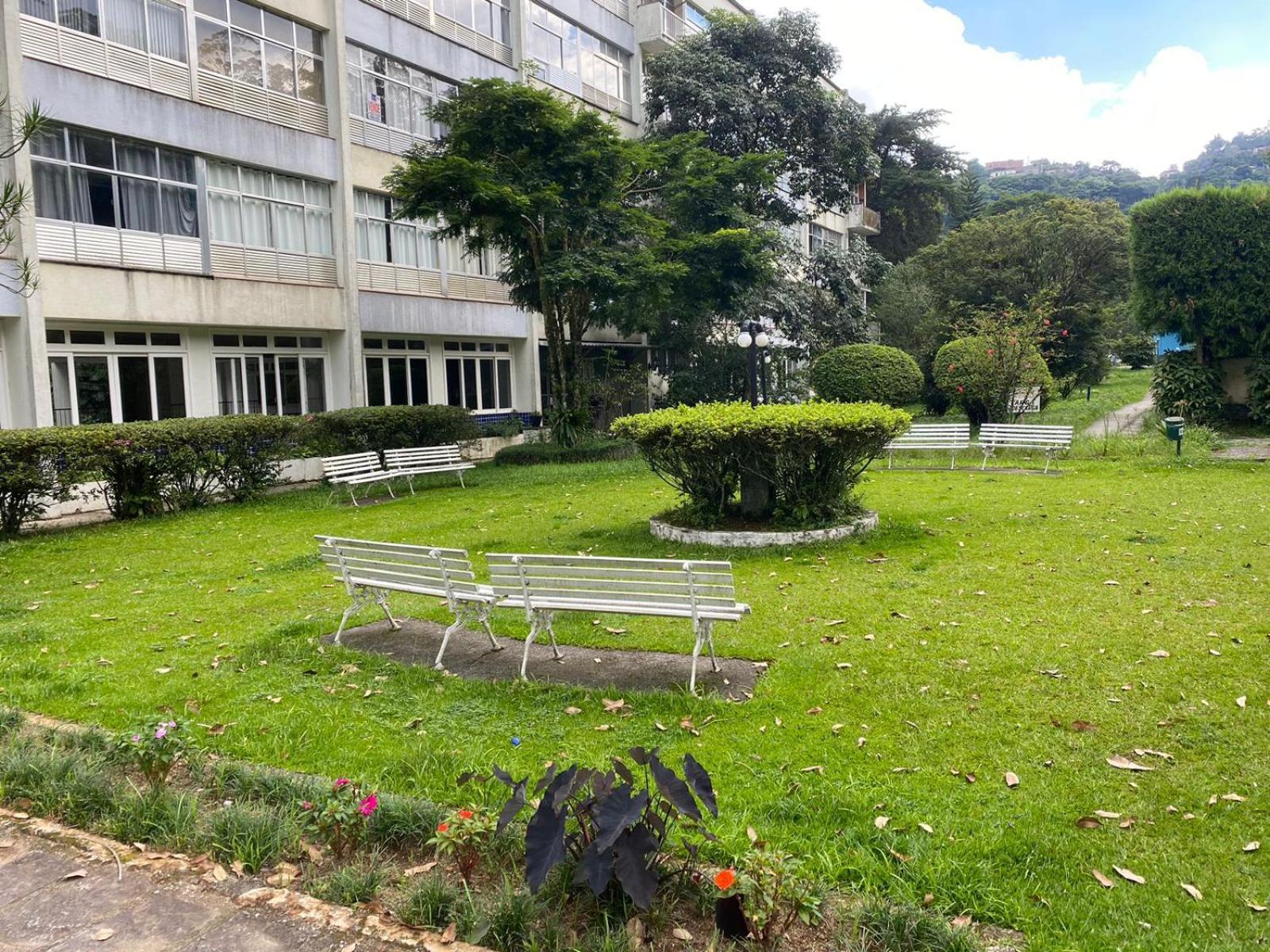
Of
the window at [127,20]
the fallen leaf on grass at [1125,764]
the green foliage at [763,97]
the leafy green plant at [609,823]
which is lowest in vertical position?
the fallen leaf on grass at [1125,764]

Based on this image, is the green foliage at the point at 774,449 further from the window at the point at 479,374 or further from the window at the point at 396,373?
the window at the point at 479,374

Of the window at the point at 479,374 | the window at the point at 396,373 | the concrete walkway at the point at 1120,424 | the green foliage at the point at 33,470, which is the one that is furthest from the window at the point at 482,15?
the concrete walkway at the point at 1120,424

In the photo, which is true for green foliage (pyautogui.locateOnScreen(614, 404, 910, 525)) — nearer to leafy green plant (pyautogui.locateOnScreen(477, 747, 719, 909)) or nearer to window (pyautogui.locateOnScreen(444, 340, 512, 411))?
leafy green plant (pyautogui.locateOnScreen(477, 747, 719, 909))

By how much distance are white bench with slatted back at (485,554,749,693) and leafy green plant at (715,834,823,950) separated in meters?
2.39

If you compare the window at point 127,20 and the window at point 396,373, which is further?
the window at point 396,373

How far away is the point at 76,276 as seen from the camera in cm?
1761

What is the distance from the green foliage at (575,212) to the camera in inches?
776

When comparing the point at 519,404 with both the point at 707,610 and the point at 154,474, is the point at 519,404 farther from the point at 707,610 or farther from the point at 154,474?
the point at 707,610

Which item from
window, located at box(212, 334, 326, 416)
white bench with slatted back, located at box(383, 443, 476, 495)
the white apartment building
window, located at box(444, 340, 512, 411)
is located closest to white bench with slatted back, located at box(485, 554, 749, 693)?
white bench with slatted back, located at box(383, 443, 476, 495)

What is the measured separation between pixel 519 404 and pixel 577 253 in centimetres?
1127

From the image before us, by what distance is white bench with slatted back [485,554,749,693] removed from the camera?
591 cm

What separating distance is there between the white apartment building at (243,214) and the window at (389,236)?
6 centimetres

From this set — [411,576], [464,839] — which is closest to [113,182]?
[411,576]

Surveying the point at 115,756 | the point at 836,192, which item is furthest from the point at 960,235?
the point at 115,756
